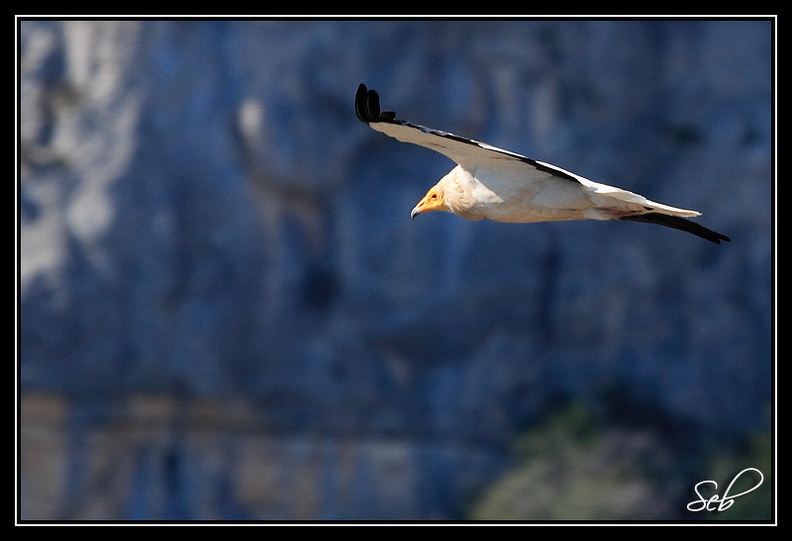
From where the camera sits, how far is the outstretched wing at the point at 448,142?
4.80m

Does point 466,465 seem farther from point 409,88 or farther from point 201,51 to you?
point 201,51

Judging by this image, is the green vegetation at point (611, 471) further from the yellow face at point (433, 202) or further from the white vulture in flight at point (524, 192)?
the white vulture in flight at point (524, 192)

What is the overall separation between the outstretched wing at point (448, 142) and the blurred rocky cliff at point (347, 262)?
819 cm

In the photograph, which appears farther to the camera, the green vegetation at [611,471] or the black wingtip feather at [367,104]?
the green vegetation at [611,471]

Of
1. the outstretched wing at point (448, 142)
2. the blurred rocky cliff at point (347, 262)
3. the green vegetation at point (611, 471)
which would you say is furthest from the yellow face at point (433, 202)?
the green vegetation at point (611, 471)

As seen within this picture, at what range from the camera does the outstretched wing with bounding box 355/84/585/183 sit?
4.80 metres

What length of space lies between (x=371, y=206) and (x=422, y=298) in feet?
4.04

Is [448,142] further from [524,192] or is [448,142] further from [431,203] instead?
[431,203]

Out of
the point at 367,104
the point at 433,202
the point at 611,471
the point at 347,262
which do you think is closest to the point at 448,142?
the point at 367,104

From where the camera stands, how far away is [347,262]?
45.8ft

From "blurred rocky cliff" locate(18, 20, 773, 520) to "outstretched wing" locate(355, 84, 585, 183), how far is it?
8.19 meters

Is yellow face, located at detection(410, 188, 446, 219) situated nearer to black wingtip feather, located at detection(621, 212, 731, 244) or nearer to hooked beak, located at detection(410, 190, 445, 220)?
hooked beak, located at detection(410, 190, 445, 220)

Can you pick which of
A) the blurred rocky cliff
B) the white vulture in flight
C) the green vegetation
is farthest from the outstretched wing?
the green vegetation

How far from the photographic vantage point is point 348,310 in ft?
45.9
